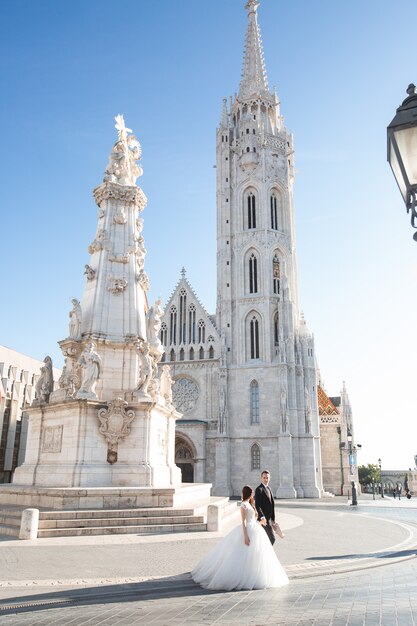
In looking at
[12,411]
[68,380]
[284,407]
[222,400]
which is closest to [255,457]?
[284,407]

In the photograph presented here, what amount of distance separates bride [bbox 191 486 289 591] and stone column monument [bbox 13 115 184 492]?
20.4ft

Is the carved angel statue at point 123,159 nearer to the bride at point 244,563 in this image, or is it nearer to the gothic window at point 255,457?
the bride at point 244,563

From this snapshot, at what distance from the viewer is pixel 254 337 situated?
4291cm

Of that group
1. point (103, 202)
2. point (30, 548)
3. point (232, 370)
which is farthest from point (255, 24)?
point (30, 548)

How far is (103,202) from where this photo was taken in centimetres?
1788

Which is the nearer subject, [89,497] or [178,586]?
[178,586]

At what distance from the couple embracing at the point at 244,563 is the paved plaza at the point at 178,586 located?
18 centimetres

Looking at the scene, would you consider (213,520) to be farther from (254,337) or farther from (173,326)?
(173,326)

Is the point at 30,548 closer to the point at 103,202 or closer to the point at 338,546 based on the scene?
the point at 338,546

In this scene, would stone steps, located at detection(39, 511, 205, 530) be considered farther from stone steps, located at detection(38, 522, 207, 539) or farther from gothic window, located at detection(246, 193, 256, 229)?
gothic window, located at detection(246, 193, 256, 229)

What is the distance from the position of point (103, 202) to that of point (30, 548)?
1182 centimetres

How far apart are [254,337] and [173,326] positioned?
757 cm

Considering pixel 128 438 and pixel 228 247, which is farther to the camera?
pixel 228 247

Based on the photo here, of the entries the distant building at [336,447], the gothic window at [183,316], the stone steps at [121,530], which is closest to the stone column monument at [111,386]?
the stone steps at [121,530]
